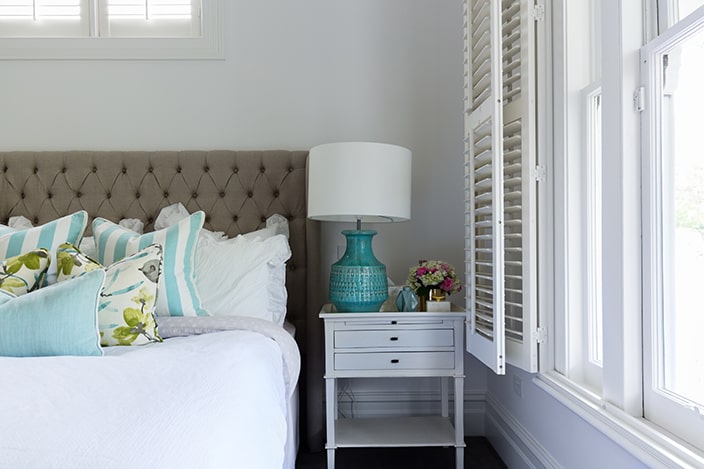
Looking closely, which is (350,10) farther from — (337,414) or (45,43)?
(337,414)

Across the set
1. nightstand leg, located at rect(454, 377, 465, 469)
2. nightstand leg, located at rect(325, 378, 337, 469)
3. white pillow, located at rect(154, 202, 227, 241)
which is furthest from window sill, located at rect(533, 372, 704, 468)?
white pillow, located at rect(154, 202, 227, 241)

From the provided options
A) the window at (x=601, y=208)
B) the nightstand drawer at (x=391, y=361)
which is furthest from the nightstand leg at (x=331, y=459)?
the window at (x=601, y=208)

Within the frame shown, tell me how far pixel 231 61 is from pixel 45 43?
0.97m

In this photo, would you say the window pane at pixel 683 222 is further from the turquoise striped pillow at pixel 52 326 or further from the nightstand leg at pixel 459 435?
the turquoise striped pillow at pixel 52 326

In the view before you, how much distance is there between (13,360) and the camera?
1.37 metres

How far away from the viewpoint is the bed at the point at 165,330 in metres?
0.96

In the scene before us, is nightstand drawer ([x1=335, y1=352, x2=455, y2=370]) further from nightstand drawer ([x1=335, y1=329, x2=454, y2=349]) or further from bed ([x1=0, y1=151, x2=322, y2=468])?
bed ([x1=0, y1=151, x2=322, y2=468])

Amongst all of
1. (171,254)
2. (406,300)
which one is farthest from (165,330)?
(406,300)

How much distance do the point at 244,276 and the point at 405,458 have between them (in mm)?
1167

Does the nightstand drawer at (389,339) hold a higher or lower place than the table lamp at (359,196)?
lower

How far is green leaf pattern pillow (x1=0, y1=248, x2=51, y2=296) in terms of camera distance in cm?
185

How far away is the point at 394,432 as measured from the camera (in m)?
2.43

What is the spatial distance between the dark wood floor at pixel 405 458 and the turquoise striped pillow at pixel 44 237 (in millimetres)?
1415

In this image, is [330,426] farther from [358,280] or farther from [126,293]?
[126,293]
